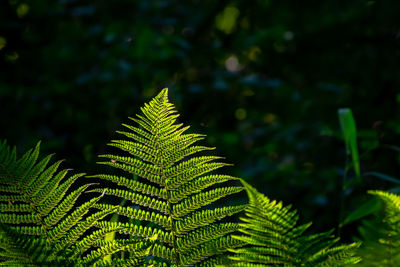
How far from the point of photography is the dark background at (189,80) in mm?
3092

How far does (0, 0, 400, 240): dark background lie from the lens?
122 inches

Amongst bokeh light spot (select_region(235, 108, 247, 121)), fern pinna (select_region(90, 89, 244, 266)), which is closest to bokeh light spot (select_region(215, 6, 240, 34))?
bokeh light spot (select_region(235, 108, 247, 121))

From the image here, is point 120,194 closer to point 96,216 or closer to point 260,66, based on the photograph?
point 96,216

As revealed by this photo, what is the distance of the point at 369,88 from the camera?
130 inches

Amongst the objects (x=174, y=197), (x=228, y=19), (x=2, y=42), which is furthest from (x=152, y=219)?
(x=228, y=19)

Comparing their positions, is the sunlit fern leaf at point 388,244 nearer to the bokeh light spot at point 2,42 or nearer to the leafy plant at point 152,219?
the leafy plant at point 152,219

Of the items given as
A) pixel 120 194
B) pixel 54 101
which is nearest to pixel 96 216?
pixel 120 194

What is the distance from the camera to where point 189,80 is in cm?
408

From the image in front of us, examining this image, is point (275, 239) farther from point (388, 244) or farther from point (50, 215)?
point (50, 215)

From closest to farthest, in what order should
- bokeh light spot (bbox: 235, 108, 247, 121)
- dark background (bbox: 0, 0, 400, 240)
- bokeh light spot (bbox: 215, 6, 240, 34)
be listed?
dark background (bbox: 0, 0, 400, 240)
bokeh light spot (bbox: 235, 108, 247, 121)
bokeh light spot (bbox: 215, 6, 240, 34)

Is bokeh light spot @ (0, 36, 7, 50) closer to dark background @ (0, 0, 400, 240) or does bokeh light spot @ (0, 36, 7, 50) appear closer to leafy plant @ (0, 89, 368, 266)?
dark background @ (0, 0, 400, 240)

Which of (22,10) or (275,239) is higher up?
(22,10)

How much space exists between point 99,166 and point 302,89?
295 cm

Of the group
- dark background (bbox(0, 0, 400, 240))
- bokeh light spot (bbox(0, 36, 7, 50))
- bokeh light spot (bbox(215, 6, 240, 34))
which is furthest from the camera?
bokeh light spot (bbox(215, 6, 240, 34))
